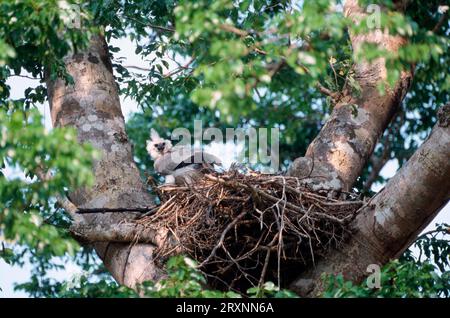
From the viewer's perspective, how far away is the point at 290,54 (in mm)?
6988

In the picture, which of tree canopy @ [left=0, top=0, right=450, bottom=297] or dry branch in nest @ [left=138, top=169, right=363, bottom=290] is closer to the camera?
tree canopy @ [left=0, top=0, right=450, bottom=297]

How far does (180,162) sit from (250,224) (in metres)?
2.08

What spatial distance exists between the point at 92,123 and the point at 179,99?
26.7 feet

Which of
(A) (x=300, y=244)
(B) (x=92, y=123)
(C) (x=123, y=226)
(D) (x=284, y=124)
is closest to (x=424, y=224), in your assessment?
(A) (x=300, y=244)

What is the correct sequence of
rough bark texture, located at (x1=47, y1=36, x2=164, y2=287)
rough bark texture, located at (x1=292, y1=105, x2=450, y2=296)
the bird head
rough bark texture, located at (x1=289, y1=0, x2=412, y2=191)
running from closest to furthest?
1. rough bark texture, located at (x1=292, y1=105, x2=450, y2=296)
2. rough bark texture, located at (x1=47, y1=36, x2=164, y2=287)
3. rough bark texture, located at (x1=289, y1=0, x2=412, y2=191)
4. the bird head

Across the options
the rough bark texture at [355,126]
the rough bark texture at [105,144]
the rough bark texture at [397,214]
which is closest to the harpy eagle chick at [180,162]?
the rough bark texture at [105,144]

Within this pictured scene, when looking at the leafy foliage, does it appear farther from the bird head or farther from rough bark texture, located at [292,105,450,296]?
the bird head

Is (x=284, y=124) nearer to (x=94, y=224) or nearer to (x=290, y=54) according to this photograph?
(x=94, y=224)

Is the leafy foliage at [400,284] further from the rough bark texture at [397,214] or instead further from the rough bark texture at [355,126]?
the rough bark texture at [355,126]

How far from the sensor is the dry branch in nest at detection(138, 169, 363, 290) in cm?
871

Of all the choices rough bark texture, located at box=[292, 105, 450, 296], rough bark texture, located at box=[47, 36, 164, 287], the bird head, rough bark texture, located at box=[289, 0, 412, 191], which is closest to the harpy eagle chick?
the bird head

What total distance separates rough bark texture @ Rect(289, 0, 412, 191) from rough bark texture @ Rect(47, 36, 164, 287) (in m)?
1.59
